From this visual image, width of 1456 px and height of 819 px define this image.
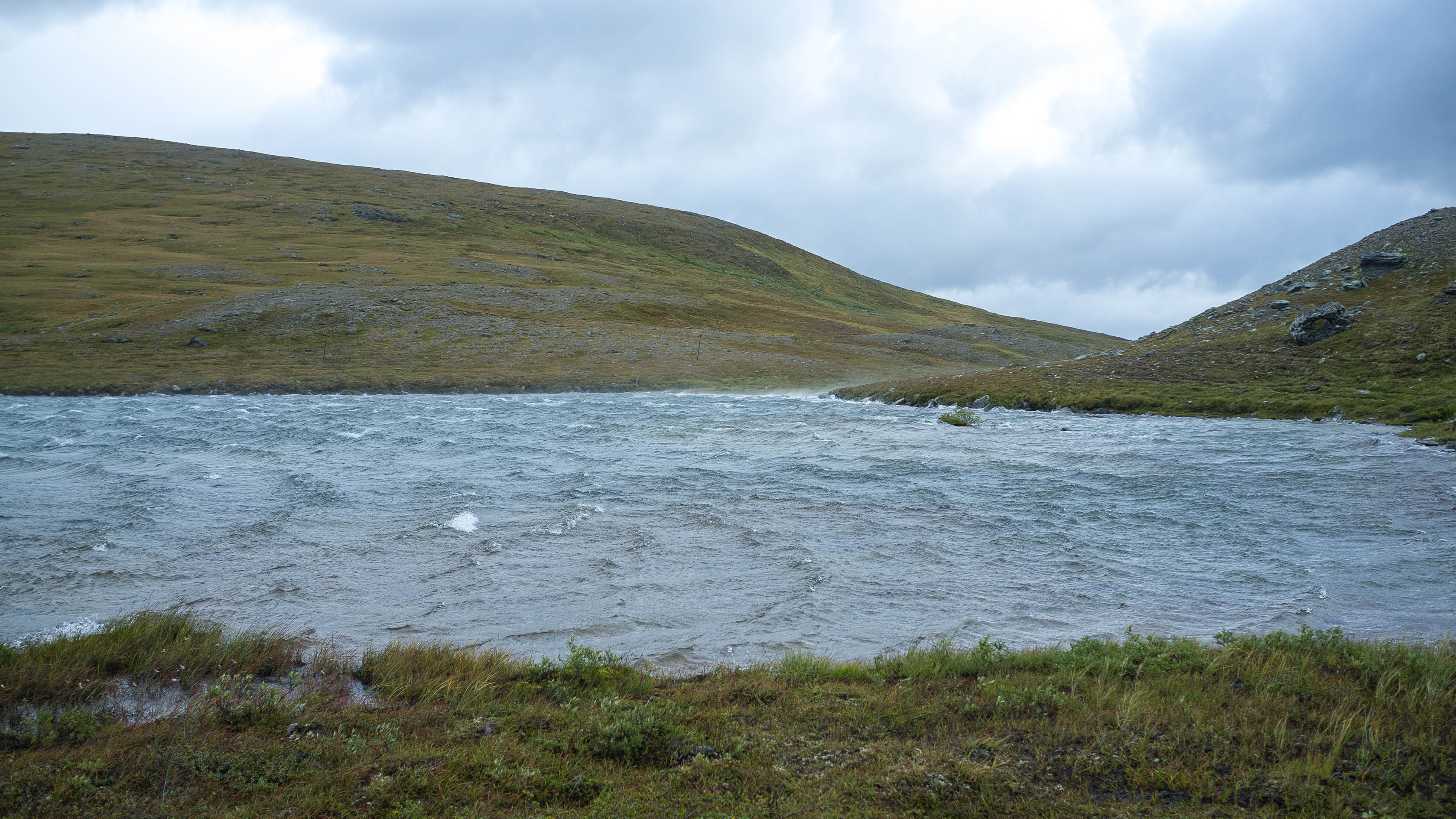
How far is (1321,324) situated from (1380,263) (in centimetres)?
1090

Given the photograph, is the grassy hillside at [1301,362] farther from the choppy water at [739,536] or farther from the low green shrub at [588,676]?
the low green shrub at [588,676]

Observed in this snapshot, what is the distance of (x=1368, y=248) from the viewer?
48.8 metres

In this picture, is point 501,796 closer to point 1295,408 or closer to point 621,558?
point 621,558

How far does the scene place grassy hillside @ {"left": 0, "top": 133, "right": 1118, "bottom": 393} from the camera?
64188 millimetres

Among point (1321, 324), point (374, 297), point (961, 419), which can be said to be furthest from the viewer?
point (374, 297)

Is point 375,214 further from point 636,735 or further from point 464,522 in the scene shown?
point 636,735

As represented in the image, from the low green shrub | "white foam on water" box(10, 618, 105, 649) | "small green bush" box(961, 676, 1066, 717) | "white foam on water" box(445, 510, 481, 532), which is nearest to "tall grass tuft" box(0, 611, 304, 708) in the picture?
"white foam on water" box(10, 618, 105, 649)

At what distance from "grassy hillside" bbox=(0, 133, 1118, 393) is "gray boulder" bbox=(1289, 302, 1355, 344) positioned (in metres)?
37.5

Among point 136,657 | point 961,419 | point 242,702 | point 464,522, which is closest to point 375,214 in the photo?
point 961,419

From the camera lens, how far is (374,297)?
83.4 meters

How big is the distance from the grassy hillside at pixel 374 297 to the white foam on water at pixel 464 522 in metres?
45.5

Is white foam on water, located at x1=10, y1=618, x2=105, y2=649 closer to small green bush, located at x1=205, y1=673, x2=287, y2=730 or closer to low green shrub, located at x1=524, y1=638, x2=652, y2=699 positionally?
small green bush, located at x1=205, y1=673, x2=287, y2=730

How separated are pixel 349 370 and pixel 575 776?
64.1 metres

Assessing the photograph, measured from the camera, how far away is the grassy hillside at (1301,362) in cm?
3216
